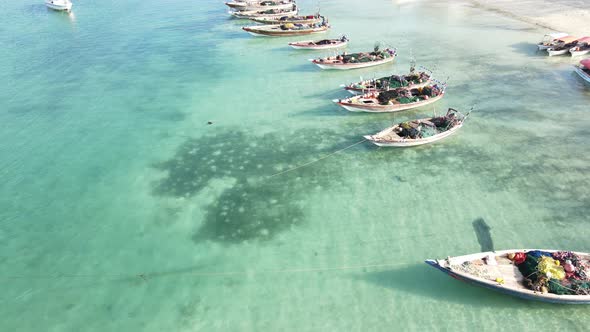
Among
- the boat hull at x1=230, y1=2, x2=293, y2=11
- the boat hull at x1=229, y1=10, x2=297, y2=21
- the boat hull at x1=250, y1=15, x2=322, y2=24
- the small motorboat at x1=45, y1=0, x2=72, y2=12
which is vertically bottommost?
the boat hull at x1=250, y1=15, x2=322, y2=24

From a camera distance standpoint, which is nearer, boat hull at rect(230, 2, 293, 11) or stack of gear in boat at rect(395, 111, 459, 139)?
stack of gear in boat at rect(395, 111, 459, 139)

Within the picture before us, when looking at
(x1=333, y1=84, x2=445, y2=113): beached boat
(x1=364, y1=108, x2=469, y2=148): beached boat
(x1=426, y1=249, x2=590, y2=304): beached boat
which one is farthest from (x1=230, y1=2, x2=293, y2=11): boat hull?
(x1=426, y1=249, x2=590, y2=304): beached boat

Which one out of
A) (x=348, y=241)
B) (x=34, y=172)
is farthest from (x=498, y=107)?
(x=34, y=172)

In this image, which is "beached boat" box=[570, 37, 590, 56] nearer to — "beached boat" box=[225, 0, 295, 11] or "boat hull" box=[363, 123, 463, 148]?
"boat hull" box=[363, 123, 463, 148]

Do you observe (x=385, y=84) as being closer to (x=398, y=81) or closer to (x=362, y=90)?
(x=398, y=81)

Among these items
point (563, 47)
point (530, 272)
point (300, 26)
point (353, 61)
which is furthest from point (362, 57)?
point (530, 272)

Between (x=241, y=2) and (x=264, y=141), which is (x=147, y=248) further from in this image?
(x=241, y=2)

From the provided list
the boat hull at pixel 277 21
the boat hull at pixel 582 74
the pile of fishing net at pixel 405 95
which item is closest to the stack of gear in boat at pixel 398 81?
the pile of fishing net at pixel 405 95
